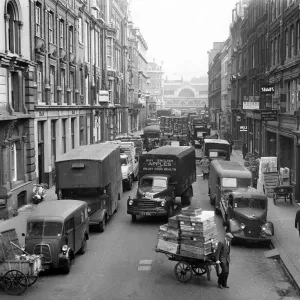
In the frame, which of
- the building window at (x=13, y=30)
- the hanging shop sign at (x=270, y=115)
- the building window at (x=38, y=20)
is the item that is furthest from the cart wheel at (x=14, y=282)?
the hanging shop sign at (x=270, y=115)

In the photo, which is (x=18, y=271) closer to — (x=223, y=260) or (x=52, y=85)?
(x=223, y=260)

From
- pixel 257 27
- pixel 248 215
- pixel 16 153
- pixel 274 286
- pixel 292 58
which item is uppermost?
pixel 257 27

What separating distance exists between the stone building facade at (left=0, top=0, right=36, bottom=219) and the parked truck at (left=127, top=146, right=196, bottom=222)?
21.6 ft

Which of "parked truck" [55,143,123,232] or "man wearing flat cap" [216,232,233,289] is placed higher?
"parked truck" [55,143,123,232]

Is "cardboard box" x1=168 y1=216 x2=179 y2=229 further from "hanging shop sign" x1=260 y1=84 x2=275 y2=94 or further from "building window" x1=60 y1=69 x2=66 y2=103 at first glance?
"building window" x1=60 y1=69 x2=66 y2=103

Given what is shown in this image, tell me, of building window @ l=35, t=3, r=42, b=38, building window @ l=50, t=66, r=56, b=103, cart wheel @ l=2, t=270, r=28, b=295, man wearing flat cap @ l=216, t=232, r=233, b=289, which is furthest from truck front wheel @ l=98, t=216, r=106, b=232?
building window @ l=50, t=66, r=56, b=103

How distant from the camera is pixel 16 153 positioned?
29016 mm

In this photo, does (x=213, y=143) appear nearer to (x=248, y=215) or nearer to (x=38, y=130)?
(x=38, y=130)

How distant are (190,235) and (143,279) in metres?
2.10

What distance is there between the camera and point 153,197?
24.5m

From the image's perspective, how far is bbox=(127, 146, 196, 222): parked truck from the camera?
24312mm

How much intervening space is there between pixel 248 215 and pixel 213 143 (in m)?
21.9

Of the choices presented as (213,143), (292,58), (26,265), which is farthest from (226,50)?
(26,265)

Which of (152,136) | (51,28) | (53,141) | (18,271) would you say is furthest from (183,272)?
(152,136)
